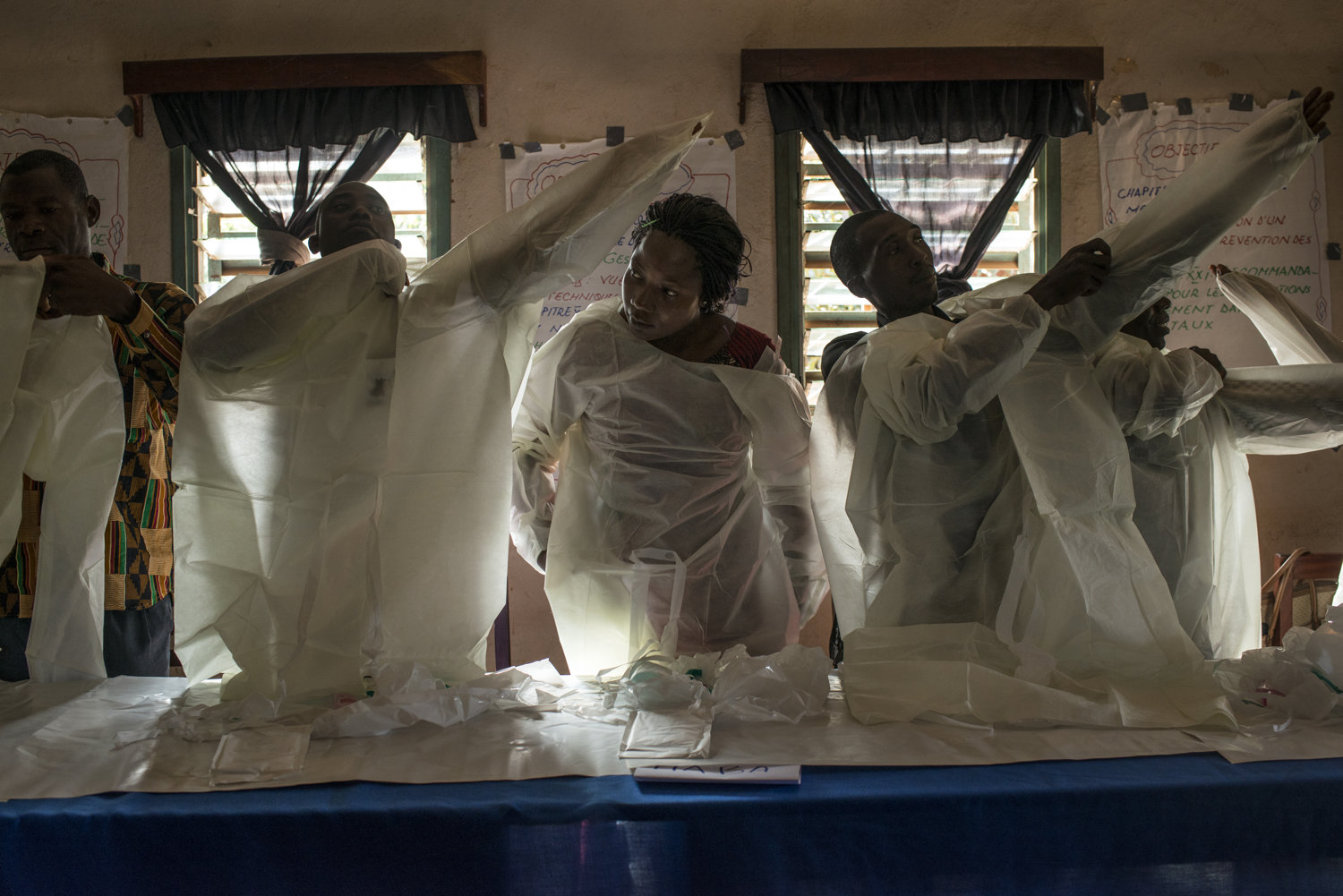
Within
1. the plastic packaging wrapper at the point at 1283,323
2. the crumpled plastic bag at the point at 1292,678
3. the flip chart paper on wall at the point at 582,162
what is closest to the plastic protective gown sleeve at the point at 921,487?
the crumpled plastic bag at the point at 1292,678

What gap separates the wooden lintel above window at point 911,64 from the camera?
3.35 metres

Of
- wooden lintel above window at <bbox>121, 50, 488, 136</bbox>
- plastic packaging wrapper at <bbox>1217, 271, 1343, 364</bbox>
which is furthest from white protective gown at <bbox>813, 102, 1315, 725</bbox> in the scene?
wooden lintel above window at <bbox>121, 50, 488, 136</bbox>

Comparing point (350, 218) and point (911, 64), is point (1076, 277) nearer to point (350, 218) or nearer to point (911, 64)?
point (350, 218)

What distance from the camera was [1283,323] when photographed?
1753 mm

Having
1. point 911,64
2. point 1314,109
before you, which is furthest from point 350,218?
point 911,64

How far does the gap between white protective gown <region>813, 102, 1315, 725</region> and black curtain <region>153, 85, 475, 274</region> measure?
94.8 inches

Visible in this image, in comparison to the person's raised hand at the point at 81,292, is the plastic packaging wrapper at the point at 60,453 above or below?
below

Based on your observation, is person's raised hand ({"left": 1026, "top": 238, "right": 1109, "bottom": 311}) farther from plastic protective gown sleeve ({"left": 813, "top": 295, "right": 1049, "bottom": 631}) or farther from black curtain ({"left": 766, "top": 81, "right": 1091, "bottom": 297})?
black curtain ({"left": 766, "top": 81, "right": 1091, "bottom": 297})

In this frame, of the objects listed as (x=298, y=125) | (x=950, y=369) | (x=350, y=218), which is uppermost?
(x=298, y=125)

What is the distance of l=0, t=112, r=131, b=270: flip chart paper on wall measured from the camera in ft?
11.2

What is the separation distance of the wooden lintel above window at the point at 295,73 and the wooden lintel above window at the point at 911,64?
107cm

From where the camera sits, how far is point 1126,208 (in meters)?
3.45

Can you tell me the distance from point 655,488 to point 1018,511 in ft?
1.94

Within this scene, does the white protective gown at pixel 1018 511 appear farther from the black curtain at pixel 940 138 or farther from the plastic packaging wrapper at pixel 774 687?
the black curtain at pixel 940 138
